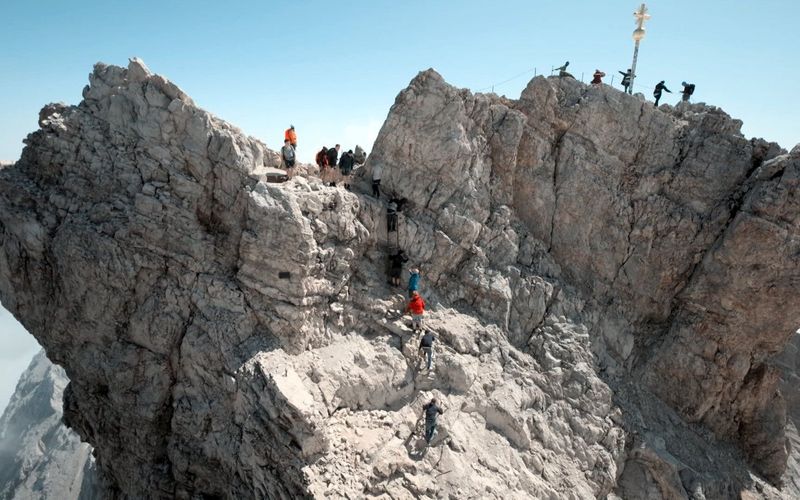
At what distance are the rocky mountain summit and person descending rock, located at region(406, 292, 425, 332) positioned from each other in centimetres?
57

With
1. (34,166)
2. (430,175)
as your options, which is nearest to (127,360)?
(34,166)

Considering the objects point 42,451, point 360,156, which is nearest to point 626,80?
point 360,156

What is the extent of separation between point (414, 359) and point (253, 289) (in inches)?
248

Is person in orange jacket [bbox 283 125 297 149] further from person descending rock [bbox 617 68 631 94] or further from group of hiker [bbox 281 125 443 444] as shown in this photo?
person descending rock [bbox 617 68 631 94]

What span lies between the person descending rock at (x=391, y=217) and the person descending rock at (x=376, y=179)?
853mm

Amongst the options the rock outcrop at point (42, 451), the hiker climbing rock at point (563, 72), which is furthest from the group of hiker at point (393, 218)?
the rock outcrop at point (42, 451)

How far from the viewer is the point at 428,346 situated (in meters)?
16.7

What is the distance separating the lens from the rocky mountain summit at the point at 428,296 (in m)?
15.6

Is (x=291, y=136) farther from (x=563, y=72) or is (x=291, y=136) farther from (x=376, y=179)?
(x=563, y=72)

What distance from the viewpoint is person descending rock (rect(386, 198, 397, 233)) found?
18719 millimetres

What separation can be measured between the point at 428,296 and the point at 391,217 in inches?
140

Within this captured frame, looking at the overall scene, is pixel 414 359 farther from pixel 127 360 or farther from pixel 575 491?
pixel 127 360

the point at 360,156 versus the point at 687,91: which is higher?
the point at 687,91

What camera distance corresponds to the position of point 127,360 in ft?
53.9
